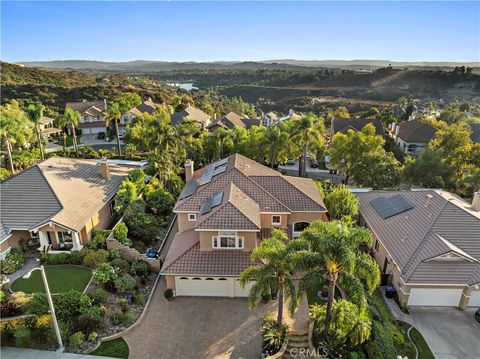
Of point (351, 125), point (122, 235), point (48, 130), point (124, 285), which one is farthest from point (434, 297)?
point (48, 130)

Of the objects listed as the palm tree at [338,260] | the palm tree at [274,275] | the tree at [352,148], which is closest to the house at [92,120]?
the tree at [352,148]

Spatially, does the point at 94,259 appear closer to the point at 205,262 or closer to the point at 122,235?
the point at 122,235

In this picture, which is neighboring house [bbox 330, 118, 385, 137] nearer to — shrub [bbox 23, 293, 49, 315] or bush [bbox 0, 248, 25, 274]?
bush [bbox 0, 248, 25, 274]

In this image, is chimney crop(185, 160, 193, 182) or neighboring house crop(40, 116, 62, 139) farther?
neighboring house crop(40, 116, 62, 139)

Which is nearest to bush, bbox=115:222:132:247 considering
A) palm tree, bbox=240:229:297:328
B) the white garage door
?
palm tree, bbox=240:229:297:328

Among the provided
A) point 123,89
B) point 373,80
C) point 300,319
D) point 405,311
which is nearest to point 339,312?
point 300,319

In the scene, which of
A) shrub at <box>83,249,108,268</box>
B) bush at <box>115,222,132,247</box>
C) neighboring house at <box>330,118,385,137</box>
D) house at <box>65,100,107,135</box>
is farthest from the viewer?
house at <box>65,100,107,135</box>
